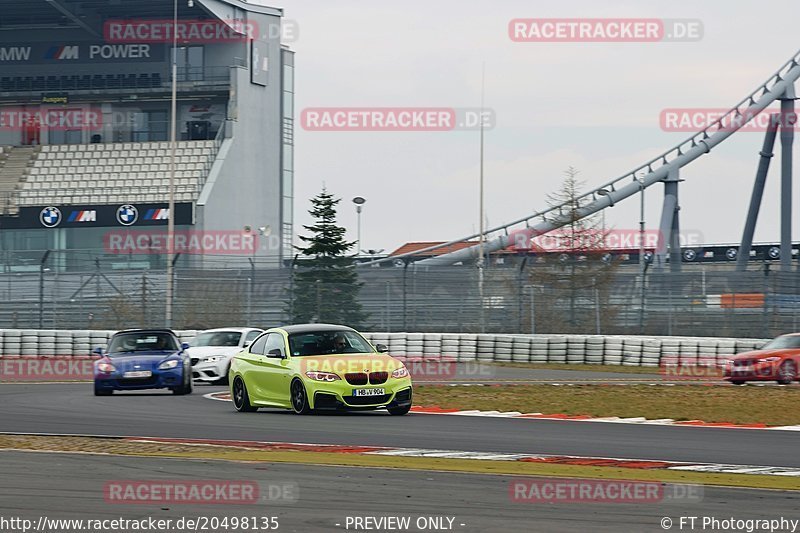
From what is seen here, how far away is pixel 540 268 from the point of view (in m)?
37.8

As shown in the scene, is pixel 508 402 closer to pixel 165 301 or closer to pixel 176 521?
pixel 176 521

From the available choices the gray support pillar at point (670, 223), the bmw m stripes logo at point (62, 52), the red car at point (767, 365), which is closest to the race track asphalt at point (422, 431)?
the red car at point (767, 365)

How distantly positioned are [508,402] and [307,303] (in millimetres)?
15460

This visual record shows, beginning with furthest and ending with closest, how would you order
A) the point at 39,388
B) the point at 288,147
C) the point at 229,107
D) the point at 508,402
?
1. the point at 288,147
2. the point at 229,107
3. the point at 39,388
4. the point at 508,402

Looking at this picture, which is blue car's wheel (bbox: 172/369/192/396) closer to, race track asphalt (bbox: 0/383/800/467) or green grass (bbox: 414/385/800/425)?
race track asphalt (bbox: 0/383/800/467)

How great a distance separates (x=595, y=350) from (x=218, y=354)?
10553 mm

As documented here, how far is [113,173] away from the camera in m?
56.7

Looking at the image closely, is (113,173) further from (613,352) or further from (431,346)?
(613,352)

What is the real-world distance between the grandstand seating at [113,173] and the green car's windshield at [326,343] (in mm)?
38011

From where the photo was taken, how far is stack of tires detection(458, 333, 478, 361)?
3225cm

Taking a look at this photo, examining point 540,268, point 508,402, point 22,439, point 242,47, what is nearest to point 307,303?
point 540,268

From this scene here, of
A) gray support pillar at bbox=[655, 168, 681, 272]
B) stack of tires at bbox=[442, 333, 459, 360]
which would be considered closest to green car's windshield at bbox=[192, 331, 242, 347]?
stack of tires at bbox=[442, 333, 459, 360]

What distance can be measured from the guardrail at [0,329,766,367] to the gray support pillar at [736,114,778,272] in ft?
89.0

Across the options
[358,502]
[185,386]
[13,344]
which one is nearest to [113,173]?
[13,344]
